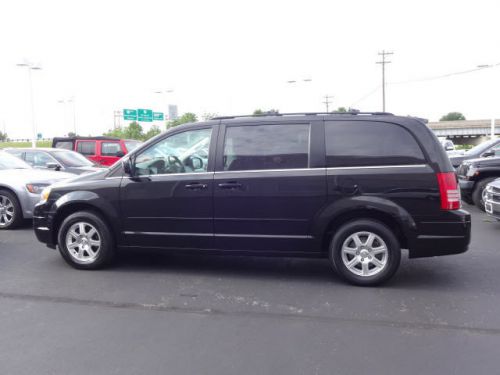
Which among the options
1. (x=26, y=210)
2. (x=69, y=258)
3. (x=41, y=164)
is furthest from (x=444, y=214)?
(x=41, y=164)

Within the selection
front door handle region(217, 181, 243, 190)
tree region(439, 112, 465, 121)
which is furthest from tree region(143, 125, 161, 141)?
tree region(439, 112, 465, 121)

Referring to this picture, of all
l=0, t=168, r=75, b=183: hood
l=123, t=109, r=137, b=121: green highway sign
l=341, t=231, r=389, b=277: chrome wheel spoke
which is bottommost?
l=341, t=231, r=389, b=277: chrome wheel spoke

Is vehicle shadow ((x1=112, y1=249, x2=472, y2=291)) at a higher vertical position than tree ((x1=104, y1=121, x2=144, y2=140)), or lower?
Result: lower

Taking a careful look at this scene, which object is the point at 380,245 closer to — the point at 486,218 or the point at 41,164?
the point at 486,218

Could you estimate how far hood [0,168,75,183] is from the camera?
27.9 ft

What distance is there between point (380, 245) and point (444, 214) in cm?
73

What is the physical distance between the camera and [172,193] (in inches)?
210

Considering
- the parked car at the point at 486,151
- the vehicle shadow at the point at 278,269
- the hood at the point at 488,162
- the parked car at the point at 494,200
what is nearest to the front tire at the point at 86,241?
the vehicle shadow at the point at 278,269

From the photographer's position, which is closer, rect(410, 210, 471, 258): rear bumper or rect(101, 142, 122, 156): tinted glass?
rect(410, 210, 471, 258): rear bumper

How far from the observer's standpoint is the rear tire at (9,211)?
27.5 ft

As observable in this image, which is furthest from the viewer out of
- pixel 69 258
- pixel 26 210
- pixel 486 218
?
pixel 486 218

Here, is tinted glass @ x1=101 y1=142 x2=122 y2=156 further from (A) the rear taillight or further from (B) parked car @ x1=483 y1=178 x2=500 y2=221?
(A) the rear taillight

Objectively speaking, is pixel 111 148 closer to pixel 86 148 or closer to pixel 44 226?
pixel 86 148

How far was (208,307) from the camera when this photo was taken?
442 cm
